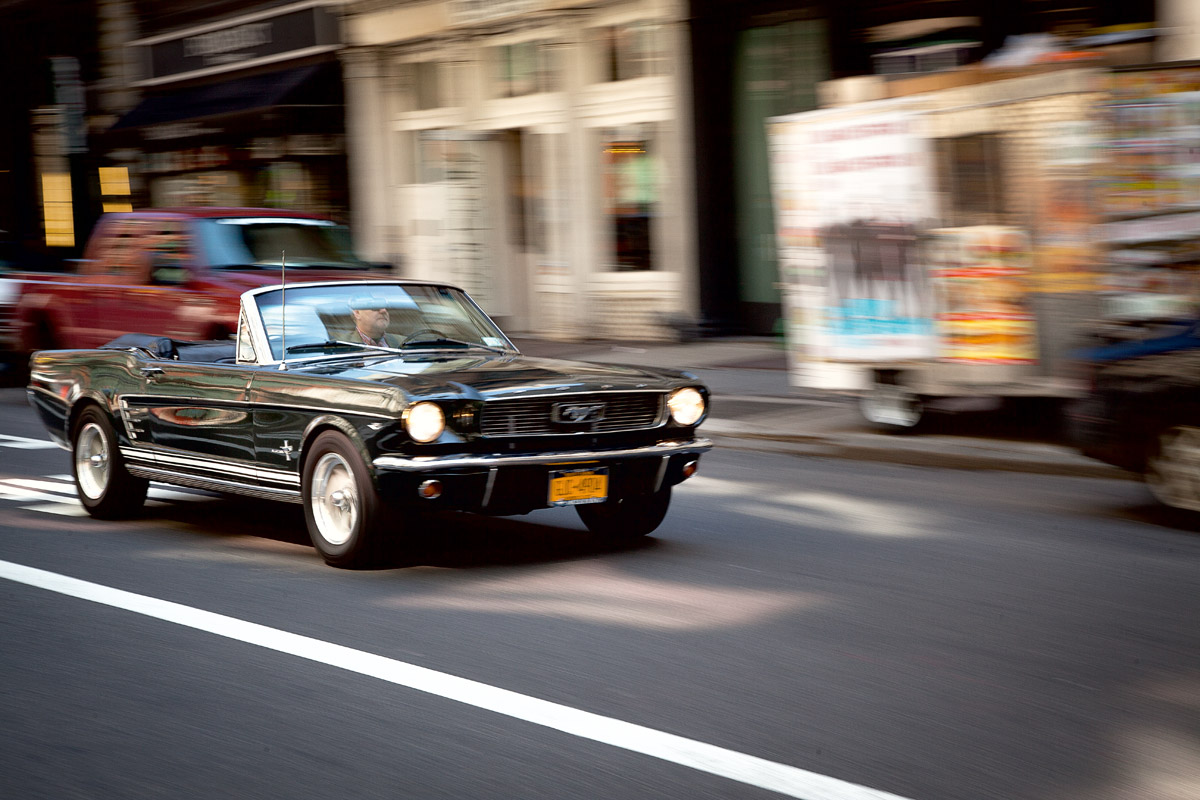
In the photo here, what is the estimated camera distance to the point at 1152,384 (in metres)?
7.77

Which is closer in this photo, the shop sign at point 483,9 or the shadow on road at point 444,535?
the shadow on road at point 444,535

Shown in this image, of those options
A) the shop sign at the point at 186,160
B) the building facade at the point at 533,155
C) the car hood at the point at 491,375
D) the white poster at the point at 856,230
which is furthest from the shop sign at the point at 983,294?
the shop sign at the point at 186,160

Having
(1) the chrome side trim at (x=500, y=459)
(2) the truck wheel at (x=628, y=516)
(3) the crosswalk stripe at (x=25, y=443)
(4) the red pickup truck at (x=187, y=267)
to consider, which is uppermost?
(4) the red pickup truck at (x=187, y=267)

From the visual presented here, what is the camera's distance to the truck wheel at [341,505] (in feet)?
22.4

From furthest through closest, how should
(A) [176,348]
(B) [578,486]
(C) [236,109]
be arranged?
(C) [236,109] → (A) [176,348] → (B) [578,486]

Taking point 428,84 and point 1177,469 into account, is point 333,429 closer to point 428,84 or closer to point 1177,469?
point 1177,469

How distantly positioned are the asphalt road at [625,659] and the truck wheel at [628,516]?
143 millimetres

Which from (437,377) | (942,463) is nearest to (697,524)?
(437,377)

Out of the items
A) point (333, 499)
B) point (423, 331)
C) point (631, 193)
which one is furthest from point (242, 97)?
point (333, 499)

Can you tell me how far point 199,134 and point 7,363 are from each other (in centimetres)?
955

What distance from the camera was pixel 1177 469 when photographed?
7.82 metres

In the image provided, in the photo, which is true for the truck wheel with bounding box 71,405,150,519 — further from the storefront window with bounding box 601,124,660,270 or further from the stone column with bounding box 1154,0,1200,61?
the storefront window with bounding box 601,124,660,270

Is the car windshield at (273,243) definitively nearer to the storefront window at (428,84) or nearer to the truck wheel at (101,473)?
the truck wheel at (101,473)

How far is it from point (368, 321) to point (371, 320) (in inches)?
0.7
